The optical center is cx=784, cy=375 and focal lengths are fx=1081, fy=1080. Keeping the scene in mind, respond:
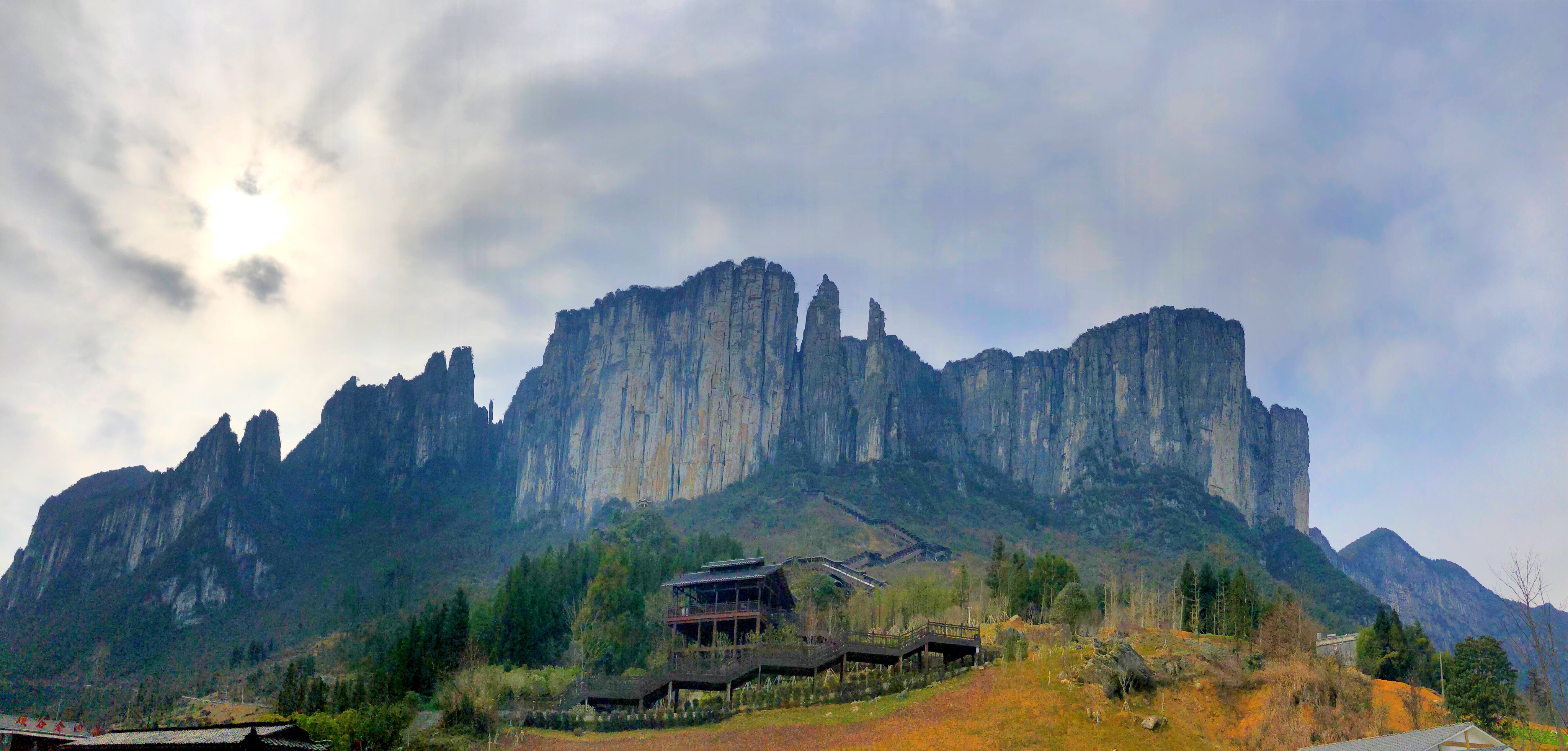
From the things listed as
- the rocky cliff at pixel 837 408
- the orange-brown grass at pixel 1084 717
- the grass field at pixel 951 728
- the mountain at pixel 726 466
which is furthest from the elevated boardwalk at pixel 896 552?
the orange-brown grass at pixel 1084 717

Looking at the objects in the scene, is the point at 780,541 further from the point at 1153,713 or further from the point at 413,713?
the point at 1153,713

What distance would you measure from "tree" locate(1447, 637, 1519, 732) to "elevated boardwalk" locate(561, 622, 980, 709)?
2170 centimetres

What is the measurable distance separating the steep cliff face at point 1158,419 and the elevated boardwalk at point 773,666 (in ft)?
412

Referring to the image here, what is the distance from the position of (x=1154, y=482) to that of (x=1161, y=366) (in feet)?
76.2

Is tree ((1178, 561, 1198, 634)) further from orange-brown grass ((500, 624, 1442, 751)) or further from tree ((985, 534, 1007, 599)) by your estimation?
orange-brown grass ((500, 624, 1442, 751))

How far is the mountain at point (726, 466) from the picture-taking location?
528 feet

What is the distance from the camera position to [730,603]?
7150 centimetres

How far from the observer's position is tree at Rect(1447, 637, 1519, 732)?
154 feet

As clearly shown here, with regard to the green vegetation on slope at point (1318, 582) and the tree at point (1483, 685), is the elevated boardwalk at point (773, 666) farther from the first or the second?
the green vegetation on slope at point (1318, 582)

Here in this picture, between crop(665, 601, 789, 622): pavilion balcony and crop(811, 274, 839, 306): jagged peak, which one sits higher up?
crop(811, 274, 839, 306): jagged peak

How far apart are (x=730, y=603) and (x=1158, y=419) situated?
123 m

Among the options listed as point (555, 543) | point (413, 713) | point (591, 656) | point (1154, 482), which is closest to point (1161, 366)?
point (1154, 482)

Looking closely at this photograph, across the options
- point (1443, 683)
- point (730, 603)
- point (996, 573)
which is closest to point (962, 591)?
point (996, 573)

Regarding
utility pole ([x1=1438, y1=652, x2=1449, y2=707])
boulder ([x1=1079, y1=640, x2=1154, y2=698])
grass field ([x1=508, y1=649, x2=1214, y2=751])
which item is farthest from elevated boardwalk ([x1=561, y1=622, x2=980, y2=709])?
utility pole ([x1=1438, y1=652, x2=1449, y2=707])
